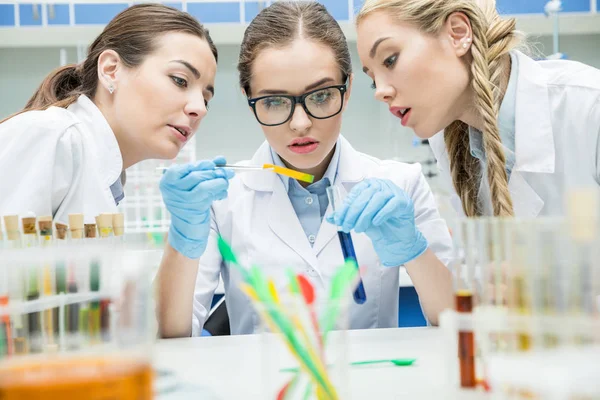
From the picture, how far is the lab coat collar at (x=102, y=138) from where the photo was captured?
1739 mm

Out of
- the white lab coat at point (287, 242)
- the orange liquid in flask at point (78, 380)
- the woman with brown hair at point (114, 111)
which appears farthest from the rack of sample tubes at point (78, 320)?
the white lab coat at point (287, 242)

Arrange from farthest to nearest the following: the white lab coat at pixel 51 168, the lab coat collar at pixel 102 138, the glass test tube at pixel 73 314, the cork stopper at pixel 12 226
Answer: the lab coat collar at pixel 102 138 < the white lab coat at pixel 51 168 < the cork stopper at pixel 12 226 < the glass test tube at pixel 73 314

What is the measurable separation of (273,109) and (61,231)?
86cm

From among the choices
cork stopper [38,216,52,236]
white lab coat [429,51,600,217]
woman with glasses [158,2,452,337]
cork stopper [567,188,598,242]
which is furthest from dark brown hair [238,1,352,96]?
cork stopper [567,188,598,242]

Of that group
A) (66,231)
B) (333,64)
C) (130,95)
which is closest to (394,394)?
(66,231)

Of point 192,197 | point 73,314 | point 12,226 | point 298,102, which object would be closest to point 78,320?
point 73,314

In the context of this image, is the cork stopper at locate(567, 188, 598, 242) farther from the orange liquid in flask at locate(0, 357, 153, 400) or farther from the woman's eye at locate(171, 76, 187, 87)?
the woman's eye at locate(171, 76, 187, 87)

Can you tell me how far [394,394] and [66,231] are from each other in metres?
0.62

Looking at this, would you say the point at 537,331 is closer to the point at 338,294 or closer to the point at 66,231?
the point at 338,294

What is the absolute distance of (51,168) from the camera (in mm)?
1501

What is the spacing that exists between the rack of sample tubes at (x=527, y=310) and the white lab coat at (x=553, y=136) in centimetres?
97

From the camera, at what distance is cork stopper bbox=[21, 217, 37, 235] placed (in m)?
0.89

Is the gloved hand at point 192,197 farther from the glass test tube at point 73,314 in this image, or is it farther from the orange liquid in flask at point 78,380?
the orange liquid in flask at point 78,380

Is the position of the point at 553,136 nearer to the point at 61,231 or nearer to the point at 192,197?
the point at 192,197
